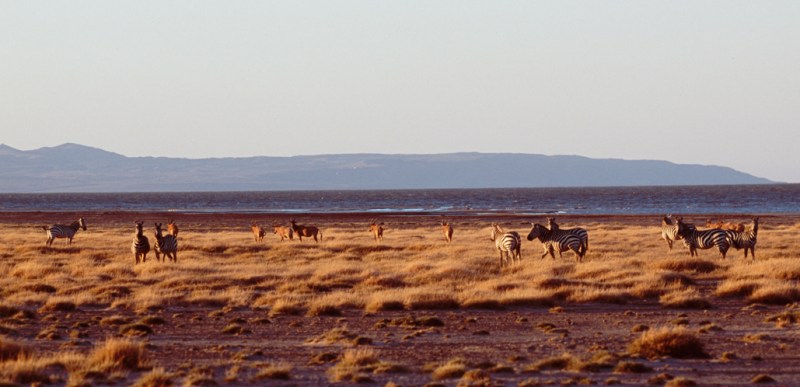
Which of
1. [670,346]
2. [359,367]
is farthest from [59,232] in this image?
[670,346]

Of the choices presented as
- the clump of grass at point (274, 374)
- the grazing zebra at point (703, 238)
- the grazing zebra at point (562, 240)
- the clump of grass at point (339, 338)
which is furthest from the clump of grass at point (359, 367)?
the grazing zebra at point (703, 238)

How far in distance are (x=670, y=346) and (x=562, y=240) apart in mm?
15712

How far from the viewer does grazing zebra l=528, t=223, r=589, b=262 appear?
3022 cm

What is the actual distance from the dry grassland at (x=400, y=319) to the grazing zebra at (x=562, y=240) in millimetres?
495

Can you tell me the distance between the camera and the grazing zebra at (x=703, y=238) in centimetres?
3072

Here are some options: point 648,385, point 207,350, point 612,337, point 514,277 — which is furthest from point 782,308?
point 207,350

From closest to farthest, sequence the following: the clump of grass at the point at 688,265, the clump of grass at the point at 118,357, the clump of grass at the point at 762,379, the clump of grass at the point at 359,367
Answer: the clump of grass at the point at 762,379, the clump of grass at the point at 359,367, the clump of grass at the point at 118,357, the clump of grass at the point at 688,265

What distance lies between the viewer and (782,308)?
20.8 meters

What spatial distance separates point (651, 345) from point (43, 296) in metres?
13.5

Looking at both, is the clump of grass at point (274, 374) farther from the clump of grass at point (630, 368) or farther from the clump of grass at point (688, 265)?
the clump of grass at point (688, 265)

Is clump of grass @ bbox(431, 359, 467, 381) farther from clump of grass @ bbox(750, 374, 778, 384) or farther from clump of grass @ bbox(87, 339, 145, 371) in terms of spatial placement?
clump of grass @ bbox(87, 339, 145, 371)

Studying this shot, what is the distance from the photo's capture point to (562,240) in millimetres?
30484

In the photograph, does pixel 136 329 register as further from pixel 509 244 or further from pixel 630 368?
pixel 509 244

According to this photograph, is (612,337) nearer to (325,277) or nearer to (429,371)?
(429,371)
